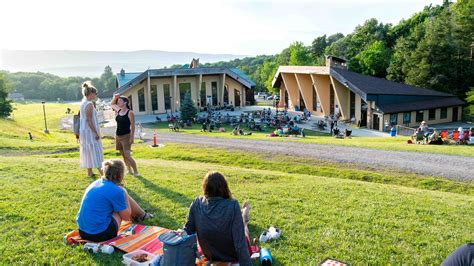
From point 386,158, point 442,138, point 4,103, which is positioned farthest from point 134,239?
point 4,103

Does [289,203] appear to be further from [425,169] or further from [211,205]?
[425,169]

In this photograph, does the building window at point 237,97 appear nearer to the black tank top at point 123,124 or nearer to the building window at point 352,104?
the building window at point 352,104

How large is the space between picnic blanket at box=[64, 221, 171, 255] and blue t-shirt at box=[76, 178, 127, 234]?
0.75ft

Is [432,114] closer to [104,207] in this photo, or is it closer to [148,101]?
[148,101]

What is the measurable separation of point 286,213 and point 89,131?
408cm

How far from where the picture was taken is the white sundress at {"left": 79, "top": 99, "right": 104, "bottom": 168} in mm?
7785

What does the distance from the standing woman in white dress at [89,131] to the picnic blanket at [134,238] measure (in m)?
2.76

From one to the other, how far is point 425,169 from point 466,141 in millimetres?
7723

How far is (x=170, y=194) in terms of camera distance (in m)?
7.39

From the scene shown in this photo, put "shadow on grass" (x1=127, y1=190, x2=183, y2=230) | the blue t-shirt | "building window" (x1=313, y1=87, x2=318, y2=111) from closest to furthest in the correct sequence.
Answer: the blue t-shirt, "shadow on grass" (x1=127, y1=190, x2=183, y2=230), "building window" (x1=313, y1=87, x2=318, y2=111)

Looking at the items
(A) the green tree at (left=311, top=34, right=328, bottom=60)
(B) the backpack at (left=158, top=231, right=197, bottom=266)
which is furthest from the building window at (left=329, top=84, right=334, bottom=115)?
(A) the green tree at (left=311, top=34, right=328, bottom=60)

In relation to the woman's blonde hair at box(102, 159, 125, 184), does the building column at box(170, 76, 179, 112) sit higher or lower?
higher

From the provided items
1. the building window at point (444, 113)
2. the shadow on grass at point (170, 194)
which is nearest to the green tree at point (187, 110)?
the building window at point (444, 113)

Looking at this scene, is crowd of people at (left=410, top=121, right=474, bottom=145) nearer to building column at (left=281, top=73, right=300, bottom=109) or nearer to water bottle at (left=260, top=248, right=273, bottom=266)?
water bottle at (left=260, top=248, right=273, bottom=266)
